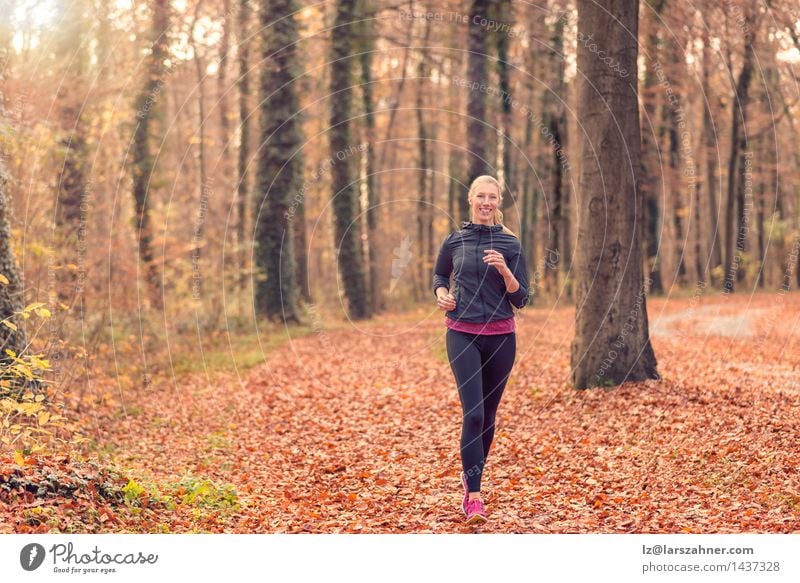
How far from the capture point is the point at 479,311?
23.6 feet

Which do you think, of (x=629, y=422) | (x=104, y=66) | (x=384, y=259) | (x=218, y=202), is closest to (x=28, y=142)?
(x=104, y=66)

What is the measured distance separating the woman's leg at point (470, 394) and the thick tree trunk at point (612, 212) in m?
4.88

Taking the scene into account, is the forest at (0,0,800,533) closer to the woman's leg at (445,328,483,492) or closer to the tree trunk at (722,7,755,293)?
the tree trunk at (722,7,755,293)

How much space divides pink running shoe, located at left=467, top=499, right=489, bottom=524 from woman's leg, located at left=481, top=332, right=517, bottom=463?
14.7 inches

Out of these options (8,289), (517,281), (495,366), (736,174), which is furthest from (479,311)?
(736,174)

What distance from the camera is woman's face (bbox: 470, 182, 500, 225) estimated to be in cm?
735

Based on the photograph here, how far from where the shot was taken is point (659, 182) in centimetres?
3366

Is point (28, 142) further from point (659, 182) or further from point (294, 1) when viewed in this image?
point (659, 182)

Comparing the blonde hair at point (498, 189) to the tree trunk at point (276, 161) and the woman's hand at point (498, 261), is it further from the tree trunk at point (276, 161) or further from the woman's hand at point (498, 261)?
the tree trunk at point (276, 161)

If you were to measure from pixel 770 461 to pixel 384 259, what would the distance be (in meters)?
34.8

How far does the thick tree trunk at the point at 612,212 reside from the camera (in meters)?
11.7

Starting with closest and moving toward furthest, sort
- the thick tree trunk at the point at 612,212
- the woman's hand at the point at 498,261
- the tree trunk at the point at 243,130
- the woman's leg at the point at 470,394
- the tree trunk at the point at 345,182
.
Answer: the woman's hand at the point at 498,261 → the woman's leg at the point at 470,394 → the thick tree trunk at the point at 612,212 → the tree trunk at the point at 243,130 → the tree trunk at the point at 345,182
